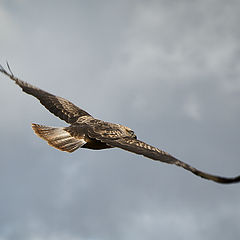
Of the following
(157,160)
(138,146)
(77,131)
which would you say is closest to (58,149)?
(77,131)

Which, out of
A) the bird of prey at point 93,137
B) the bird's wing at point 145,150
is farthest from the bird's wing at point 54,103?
the bird's wing at point 145,150

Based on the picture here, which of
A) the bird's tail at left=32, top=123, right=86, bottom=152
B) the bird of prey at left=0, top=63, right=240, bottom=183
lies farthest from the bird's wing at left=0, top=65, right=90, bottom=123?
the bird's tail at left=32, top=123, right=86, bottom=152

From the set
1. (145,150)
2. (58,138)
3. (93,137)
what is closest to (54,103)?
(58,138)

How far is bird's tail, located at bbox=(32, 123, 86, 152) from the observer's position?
39.2ft

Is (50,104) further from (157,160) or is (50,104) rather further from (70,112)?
(157,160)

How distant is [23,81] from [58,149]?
4.23 metres

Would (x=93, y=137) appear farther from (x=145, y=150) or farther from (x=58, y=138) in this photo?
(x=145, y=150)

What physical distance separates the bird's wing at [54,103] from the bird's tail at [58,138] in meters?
1.78

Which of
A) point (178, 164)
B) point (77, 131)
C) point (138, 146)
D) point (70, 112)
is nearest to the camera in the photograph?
point (178, 164)

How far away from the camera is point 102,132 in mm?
12242

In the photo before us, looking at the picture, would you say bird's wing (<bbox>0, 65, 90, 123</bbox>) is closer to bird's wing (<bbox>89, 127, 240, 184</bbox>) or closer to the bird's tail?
the bird's tail

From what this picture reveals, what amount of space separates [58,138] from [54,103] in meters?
3.08

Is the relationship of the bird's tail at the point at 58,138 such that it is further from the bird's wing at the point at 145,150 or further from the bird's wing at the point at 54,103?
the bird's wing at the point at 54,103

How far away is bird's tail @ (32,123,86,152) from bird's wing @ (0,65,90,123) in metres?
1.78
